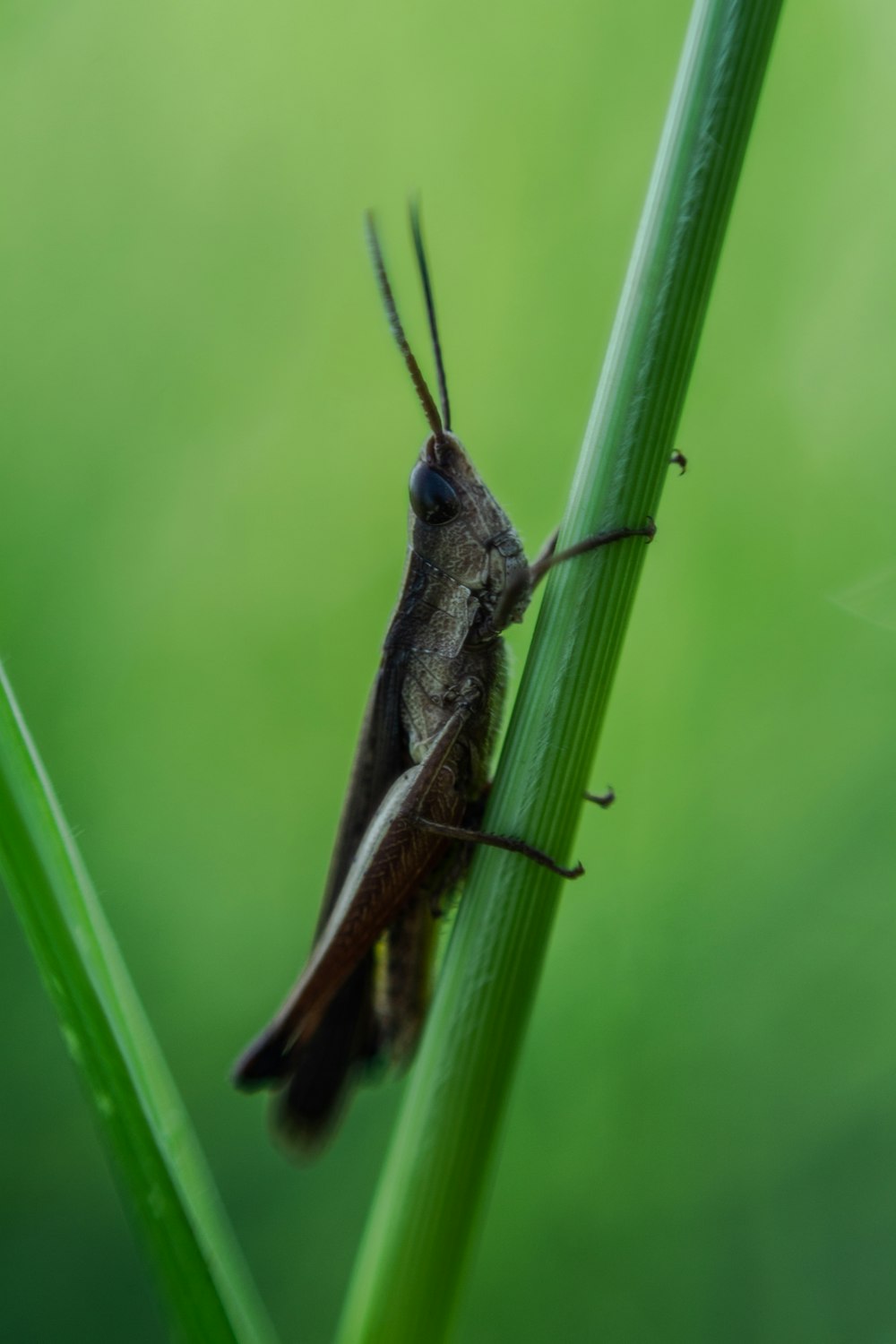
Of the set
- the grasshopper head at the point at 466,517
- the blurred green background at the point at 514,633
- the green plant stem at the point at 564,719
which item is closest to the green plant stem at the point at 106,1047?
the green plant stem at the point at 564,719

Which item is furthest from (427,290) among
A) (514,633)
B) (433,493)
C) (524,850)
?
(514,633)

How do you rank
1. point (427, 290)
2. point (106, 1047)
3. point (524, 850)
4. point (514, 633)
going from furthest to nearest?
point (514, 633) < point (427, 290) < point (524, 850) < point (106, 1047)

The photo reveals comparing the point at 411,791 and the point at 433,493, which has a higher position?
the point at 433,493

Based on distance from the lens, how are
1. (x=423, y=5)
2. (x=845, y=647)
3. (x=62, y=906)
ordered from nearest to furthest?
(x=62, y=906) → (x=845, y=647) → (x=423, y=5)

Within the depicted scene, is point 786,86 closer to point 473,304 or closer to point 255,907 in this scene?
point 473,304

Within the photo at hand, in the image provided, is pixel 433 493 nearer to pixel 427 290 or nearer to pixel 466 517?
pixel 466 517

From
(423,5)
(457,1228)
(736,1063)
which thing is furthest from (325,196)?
(457,1228)
